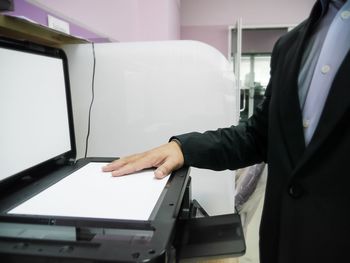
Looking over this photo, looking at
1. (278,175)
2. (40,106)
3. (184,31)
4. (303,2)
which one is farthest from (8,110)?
(303,2)

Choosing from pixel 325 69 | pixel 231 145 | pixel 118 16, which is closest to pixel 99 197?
pixel 231 145

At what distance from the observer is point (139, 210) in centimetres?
45

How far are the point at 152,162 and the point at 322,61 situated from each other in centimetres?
38

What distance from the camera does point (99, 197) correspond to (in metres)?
0.50

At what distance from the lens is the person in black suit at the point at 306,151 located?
0.45 metres

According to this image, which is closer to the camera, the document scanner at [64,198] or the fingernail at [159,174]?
the document scanner at [64,198]

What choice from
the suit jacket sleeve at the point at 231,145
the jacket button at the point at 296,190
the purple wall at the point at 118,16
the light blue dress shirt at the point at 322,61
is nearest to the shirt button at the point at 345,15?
the light blue dress shirt at the point at 322,61

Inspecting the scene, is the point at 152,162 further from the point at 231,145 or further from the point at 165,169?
the point at 231,145

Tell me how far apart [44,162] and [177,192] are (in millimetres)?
320

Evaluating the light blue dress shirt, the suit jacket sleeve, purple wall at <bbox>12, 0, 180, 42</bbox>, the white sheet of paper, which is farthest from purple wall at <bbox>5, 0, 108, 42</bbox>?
the light blue dress shirt

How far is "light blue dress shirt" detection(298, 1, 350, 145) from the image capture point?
1.57 feet

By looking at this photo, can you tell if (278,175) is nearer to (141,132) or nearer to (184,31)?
(141,132)

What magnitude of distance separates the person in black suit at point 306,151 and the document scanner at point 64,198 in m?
0.07

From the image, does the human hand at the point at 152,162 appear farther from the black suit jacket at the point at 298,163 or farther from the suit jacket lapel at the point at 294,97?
the suit jacket lapel at the point at 294,97
